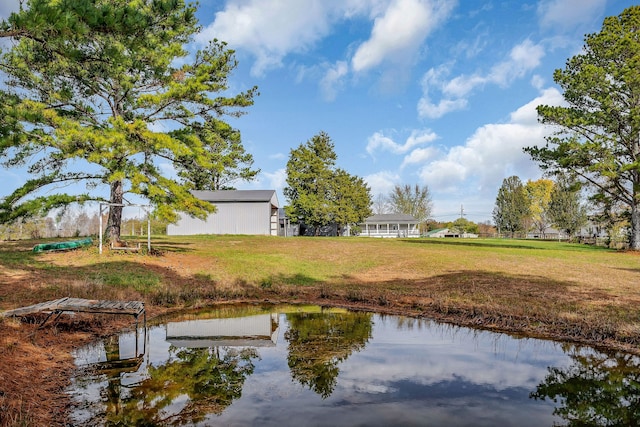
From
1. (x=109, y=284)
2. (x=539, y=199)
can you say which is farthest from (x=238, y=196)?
(x=539, y=199)

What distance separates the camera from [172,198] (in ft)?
61.9

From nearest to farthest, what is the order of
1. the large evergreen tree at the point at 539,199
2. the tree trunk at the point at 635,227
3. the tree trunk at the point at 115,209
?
the tree trunk at the point at 115,209 → the tree trunk at the point at 635,227 → the large evergreen tree at the point at 539,199

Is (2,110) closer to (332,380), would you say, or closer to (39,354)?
Answer: (39,354)

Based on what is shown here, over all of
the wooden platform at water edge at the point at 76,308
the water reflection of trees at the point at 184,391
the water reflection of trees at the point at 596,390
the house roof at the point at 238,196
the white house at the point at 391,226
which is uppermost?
the house roof at the point at 238,196

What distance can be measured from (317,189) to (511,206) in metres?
40.1

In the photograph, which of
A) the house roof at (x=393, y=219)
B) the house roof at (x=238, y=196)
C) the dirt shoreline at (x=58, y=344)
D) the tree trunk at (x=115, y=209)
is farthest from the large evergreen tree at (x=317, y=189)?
the dirt shoreline at (x=58, y=344)

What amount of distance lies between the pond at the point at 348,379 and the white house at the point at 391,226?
55.7 meters

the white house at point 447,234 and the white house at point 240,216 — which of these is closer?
the white house at point 240,216

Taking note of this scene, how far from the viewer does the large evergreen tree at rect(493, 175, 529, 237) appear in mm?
69312

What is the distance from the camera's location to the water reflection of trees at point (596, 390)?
553 centimetres

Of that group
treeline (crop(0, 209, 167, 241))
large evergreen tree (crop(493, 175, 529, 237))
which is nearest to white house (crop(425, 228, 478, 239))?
large evergreen tree (crop(493, 175, 529, 237))

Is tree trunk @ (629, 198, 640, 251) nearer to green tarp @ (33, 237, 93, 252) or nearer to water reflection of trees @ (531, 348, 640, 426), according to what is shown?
water reflection of trees @ (531, 348, 640, 426)

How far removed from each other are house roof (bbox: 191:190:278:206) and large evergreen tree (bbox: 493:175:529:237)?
47.7 meters

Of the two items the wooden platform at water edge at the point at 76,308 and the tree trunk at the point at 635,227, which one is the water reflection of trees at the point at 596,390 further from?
the tree trunk at the point at 635,227
